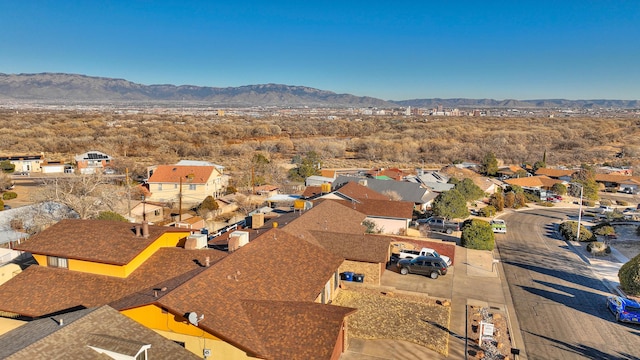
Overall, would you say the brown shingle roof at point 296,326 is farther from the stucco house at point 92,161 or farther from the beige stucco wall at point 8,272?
the stucco house at point 92,161

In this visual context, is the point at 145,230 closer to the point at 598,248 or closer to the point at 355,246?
the point at 355,246

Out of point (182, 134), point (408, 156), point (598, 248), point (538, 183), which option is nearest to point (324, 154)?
point (408, 156)

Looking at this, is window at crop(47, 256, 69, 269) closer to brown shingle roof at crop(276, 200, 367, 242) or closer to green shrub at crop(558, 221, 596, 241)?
brown shingle roof at crop(276, 200, 367, 242)

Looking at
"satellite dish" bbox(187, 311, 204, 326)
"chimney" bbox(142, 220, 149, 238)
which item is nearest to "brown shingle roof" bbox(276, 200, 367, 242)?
"chimney" bbox(142, 220, 149, 238)

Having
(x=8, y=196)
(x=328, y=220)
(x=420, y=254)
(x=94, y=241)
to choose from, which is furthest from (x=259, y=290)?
(x=8, y=196)

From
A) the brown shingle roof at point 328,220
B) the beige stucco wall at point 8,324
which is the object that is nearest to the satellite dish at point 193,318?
the beige stucco wall at point 8,324

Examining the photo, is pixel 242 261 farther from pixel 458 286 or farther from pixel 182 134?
pixel 182 134
